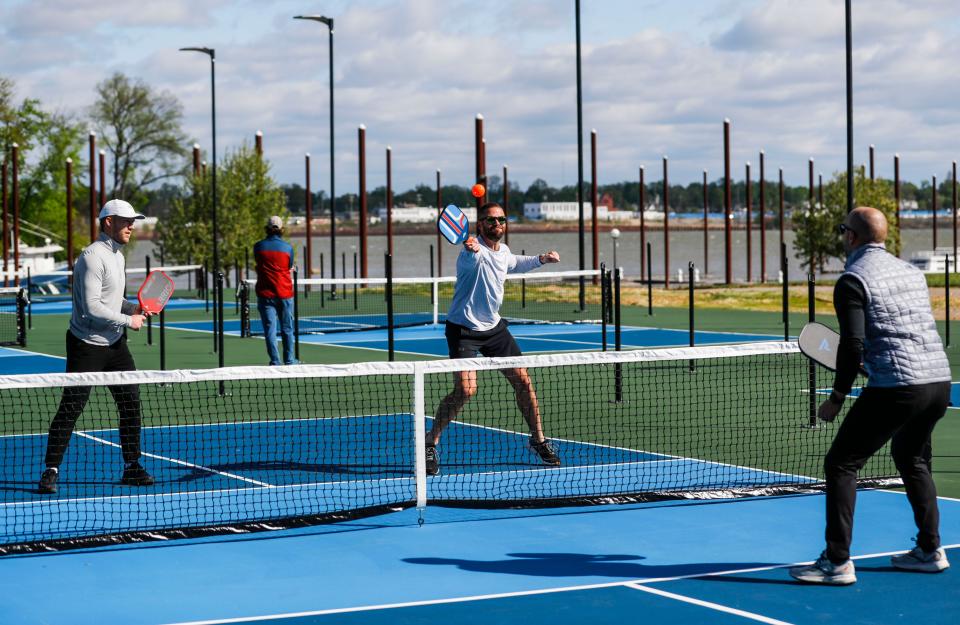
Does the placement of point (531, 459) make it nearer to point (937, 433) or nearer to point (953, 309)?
point (937, 433)

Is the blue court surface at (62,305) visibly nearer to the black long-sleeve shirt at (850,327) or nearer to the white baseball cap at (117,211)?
the white baseball cap at (117,211)

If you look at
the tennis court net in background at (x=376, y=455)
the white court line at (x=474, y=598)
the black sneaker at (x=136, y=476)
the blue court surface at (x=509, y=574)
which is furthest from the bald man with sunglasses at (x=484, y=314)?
the white court line at (x=474, y=598)

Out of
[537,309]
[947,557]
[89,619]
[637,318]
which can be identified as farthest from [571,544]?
[537,309]

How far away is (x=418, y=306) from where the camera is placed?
128ft

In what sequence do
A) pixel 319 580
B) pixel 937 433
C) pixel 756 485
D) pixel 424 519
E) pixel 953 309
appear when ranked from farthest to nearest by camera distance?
pixel 953 309
pixel 937 433
pixel 756 485
pixel 424 519
pixel 319 580

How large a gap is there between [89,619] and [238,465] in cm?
439

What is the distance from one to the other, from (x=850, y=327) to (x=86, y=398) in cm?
515

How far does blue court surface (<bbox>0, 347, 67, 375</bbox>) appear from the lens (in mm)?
20906

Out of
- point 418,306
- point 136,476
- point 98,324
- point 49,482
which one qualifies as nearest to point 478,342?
point 136,476

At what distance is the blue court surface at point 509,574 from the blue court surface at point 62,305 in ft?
107

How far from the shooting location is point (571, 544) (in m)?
8.35

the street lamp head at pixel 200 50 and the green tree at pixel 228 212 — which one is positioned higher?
the street lamp head at pixel 200 50

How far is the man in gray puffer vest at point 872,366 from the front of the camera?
7055mm

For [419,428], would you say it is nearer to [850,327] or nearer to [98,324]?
[98,324]
